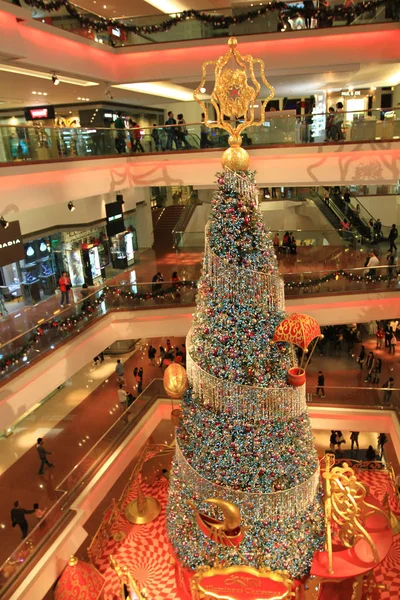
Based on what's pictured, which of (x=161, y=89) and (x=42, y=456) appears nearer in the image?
(x=42, y=456)

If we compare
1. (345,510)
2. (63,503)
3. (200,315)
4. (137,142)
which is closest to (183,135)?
(137,142)

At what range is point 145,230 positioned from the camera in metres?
20.1

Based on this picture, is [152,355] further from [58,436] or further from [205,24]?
[205,24]

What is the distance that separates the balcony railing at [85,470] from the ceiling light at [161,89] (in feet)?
28.3

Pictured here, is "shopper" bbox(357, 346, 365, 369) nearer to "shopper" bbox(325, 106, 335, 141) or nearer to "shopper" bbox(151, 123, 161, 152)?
"shopper" bbox(325, 106, 335, 141)

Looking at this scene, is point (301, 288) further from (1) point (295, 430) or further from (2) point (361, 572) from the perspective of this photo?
(2) point (361, 572)

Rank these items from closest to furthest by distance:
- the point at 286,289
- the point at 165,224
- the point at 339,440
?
the point at 339,440
the point at 286,289
the point at 165,224

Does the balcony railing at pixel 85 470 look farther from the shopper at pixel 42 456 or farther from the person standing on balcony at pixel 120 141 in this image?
the person standing on balcony at pixel 120 141

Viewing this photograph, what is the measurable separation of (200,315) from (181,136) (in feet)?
24.0

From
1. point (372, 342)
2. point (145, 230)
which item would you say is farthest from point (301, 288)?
point (145, 230)

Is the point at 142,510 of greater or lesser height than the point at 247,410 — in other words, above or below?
below

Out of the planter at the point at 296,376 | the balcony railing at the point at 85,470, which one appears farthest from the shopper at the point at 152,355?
the planter at the point at 296,376

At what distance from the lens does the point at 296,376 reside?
5.74 metres

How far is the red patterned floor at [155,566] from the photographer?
7.41m
